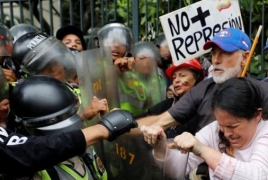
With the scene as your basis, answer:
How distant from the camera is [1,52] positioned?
4445 millimetres

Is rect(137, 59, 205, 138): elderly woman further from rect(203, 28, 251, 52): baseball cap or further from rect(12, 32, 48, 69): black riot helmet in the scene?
rect(12, 32, 48, 69): black riot helmet

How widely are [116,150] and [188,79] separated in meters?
1.32

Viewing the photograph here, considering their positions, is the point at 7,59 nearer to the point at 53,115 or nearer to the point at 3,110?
the point at 3,110

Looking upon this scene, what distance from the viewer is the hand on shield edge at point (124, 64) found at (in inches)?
179

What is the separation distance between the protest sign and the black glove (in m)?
1.76

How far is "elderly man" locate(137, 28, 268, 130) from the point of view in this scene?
12.4 ft

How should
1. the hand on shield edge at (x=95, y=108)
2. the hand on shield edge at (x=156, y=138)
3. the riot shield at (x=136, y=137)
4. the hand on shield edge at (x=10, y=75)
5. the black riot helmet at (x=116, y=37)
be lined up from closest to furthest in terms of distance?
the hand on shield edge at (x=156, y=138) → the riot shield at (x=136, y=137) → the hand on shield edge at (x=95, y=108) → the hand on shield edge at (x=10, y=75) → the black riot helmet at (x=116, y=37)

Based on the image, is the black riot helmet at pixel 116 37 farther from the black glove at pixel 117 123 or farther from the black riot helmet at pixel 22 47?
the black glove at pixel 117 123

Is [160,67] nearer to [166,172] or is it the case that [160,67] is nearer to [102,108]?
[102,108]

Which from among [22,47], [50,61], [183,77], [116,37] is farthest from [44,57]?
[116,37]

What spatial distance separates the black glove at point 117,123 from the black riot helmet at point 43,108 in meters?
0.16

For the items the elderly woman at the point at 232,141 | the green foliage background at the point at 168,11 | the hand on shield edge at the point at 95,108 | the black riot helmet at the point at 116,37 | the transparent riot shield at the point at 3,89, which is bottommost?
the green foliage background at the point at 168,11

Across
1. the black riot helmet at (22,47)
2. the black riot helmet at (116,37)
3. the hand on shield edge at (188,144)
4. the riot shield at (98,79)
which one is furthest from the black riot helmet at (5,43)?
the hand on shield edge at (188,144)

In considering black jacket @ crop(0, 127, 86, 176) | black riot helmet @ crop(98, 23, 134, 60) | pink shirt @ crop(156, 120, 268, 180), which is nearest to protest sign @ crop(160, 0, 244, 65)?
black riot helmet @ crop(98, 23, 134, 60)
